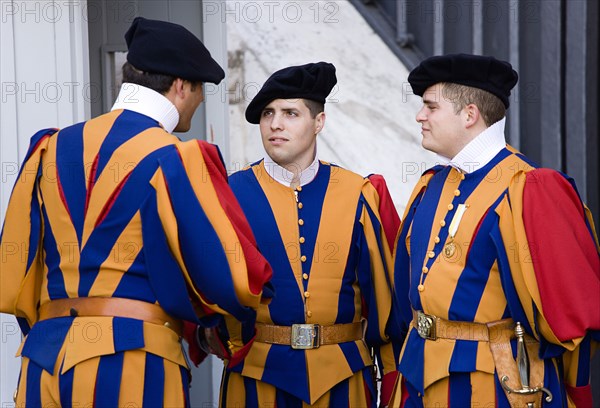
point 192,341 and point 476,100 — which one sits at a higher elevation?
point 476,100

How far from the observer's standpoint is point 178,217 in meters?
3.41

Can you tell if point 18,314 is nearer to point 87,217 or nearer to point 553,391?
point 87,217

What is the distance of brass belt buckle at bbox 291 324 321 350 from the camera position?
4.11 meters

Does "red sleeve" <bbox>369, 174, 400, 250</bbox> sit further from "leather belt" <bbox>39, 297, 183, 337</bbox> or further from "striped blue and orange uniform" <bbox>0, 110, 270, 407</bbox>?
"leather belt" <bbox>39, 297, 183, 337</bbox>

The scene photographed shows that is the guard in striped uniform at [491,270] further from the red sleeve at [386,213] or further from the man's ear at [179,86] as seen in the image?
the man's ear at [179,86]

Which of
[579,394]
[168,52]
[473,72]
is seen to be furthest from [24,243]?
[579,394]

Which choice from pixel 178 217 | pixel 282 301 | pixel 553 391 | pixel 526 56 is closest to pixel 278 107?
pixel 282 301

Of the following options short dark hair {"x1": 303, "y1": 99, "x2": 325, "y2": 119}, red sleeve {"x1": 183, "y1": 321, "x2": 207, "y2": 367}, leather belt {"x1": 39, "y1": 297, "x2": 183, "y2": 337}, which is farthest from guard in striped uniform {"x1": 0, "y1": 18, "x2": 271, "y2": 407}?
short dark hair {"x1": 303, "y1": 99, "x2": 325, "y2": 119}

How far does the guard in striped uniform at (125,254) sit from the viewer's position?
11.2ft

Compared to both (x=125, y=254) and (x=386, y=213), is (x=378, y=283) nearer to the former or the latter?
(x=386, y=213)

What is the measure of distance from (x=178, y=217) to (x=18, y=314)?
0.65 m

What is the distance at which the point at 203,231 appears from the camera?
341cm

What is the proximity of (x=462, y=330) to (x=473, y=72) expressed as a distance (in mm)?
849

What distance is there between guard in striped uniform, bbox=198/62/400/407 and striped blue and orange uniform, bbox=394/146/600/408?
0.95 ft
